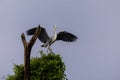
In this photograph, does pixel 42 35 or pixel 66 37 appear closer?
pixel 66 37

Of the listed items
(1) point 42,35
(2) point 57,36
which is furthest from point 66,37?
(1) point 42,35

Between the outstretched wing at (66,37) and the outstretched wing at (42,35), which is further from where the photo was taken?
the outstretched wing at (42,35)

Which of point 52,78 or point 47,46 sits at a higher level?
point 47,46

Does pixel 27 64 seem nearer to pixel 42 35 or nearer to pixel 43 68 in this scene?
pixel 43 68

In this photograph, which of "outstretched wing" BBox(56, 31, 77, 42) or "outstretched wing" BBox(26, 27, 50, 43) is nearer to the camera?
"outstretched wing" BBox(56, 31, 77, 42)

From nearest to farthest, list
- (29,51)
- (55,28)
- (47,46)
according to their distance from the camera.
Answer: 1. (29,51)
2. (47,46)
3. (55,28)

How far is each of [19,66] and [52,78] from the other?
1.28m

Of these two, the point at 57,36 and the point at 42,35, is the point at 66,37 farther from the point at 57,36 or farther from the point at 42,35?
the point at 42,35

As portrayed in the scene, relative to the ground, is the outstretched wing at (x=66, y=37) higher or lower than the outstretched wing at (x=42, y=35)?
lower

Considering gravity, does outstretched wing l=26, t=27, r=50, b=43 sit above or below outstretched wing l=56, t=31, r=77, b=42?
above

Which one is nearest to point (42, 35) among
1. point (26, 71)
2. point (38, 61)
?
point (38, 61)

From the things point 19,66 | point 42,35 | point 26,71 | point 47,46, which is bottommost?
point 26,71

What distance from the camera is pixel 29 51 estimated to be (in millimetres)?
17031

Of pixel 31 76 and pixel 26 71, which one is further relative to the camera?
pixel 31 76
